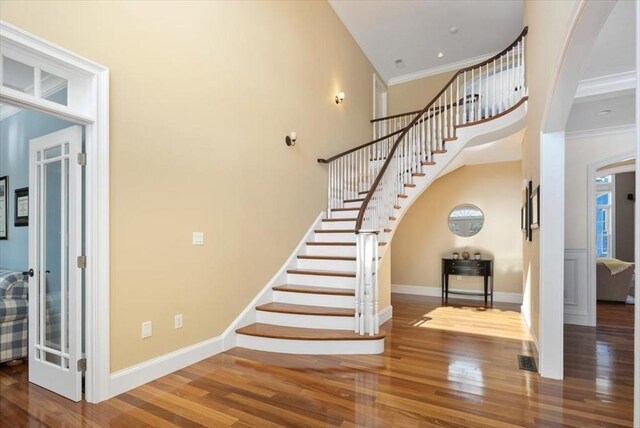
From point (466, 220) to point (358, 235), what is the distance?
382 cm

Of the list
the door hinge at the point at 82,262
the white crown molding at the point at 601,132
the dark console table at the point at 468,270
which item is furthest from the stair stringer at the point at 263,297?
the white crown molding at the point at 601,132

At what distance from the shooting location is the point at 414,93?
7965 mm

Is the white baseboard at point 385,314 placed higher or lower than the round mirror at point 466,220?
lower

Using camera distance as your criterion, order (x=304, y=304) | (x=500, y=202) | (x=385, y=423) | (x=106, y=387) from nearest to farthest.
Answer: (x=385, y=423), (x=106, y=387), (x=304, y=304), (x=500, y=202)

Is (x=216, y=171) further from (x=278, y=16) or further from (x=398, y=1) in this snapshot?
(x=398, y=1)

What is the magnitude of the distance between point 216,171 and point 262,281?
147cm

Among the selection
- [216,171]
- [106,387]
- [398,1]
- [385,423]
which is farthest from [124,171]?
[398,1]

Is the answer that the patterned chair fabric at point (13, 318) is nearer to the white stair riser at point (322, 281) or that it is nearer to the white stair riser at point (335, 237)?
the white stair riser at point (322, 281)

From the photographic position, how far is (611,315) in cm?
512

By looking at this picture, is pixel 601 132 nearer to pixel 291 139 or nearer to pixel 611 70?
pixel 611 70

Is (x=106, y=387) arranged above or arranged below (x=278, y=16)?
below

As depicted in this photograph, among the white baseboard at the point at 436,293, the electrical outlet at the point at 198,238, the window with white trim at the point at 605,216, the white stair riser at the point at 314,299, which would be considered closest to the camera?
the electrical outlet at the point at 198,238

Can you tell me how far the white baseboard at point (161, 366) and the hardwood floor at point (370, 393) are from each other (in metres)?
0.07

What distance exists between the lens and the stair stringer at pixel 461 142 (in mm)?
4660
